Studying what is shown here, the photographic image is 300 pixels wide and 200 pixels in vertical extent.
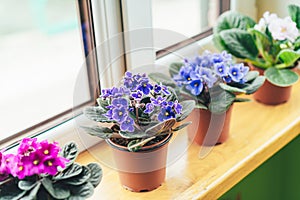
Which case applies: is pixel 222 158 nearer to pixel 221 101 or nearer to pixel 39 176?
pixel 221 101

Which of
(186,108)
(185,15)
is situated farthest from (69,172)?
(185,15)

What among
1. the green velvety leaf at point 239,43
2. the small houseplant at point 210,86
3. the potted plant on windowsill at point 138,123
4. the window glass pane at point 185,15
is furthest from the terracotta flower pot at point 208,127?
the window glass pane at point 185,15

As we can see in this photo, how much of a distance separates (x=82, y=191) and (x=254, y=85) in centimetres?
50

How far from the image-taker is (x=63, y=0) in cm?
112

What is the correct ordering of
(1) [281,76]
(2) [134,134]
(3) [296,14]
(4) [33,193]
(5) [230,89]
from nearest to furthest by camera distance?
(4) [33,193], (2) [134,134], (5) [230,89], (1) [281,76], (3) [296,14]

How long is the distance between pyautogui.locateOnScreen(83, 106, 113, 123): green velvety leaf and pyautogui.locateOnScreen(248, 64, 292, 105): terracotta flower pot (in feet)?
1.80

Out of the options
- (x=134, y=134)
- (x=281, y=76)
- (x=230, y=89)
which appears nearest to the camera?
(x=134, y=134)

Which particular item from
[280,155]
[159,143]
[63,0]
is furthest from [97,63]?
[280,155]

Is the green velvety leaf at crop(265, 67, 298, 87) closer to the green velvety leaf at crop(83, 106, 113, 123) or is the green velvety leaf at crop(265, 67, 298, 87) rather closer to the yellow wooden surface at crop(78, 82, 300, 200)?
the yellow wooden surface at crop(78, 82, 300, 200)

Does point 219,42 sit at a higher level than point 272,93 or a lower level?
higher

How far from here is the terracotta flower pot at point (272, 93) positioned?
1.36 meters

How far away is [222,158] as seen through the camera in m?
1.17

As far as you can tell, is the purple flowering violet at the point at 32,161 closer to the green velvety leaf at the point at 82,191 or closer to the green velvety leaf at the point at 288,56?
the green velvety leaf at the point at 82,191

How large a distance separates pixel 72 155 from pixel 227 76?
1.39 ft
